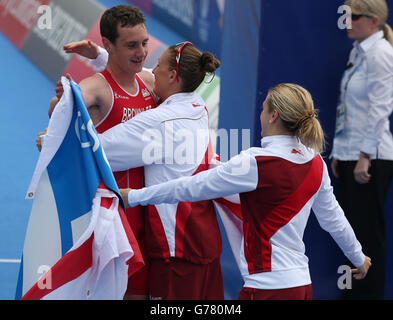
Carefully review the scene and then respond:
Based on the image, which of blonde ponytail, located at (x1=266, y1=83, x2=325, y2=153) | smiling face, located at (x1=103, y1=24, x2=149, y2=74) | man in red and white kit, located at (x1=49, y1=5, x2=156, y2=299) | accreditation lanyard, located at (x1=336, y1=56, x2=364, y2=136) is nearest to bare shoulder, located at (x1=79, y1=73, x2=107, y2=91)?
man in red and white kit, located at (x1=49, y1=5, x2=156, y2=299)

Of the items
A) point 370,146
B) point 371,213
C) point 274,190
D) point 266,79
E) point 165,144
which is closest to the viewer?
point 274,190

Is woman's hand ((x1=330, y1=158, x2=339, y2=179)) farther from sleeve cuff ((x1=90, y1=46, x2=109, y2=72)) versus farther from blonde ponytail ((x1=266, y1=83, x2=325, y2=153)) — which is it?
sleeve cuff ((x1=90, y1=46, x2=109, y2=72))

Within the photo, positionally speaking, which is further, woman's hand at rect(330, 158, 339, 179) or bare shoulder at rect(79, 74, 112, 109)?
woman's hand at rect(330, 158, 339, 179)

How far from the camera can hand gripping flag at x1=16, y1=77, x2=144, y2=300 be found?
8.15ft

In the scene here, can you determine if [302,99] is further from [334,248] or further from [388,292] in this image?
[388,292]

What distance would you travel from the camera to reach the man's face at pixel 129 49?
2.93 metres

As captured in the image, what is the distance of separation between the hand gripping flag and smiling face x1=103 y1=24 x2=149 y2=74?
40 cm

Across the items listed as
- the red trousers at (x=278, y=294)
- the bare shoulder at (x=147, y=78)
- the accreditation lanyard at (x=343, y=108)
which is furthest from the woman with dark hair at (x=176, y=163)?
the accreditation lanyard at (x=343, y=108)

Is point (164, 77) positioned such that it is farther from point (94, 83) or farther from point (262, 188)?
point (262, 188)

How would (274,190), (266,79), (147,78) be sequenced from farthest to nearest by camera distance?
(266,79) < (147,78) < (274,190)

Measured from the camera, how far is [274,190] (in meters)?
2.55

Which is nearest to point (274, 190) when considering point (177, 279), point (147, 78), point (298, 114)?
point (298, 114)

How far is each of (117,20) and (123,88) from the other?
309 millimetres
